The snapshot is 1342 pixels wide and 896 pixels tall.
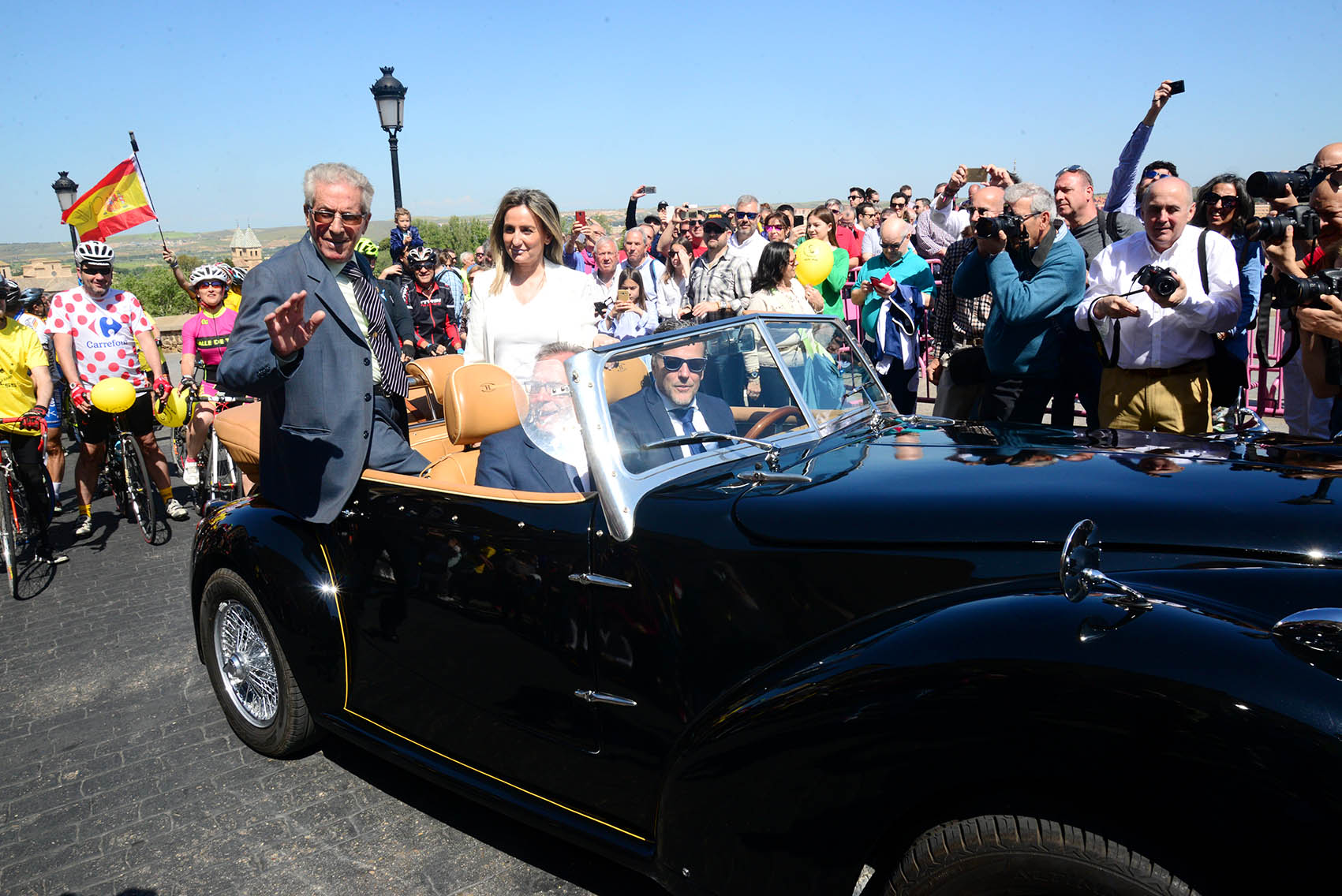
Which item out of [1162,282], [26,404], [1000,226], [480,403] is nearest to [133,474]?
[26,404]

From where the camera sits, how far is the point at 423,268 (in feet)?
32.0

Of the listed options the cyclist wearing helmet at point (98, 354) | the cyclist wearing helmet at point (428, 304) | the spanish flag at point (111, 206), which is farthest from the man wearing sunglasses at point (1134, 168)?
the spanish flag at point (111, 206)

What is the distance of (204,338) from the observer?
7027 mm

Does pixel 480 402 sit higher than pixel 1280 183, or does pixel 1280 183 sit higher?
pixel 1280 183

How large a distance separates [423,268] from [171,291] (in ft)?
133

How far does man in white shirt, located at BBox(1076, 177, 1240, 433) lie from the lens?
13.8 ft

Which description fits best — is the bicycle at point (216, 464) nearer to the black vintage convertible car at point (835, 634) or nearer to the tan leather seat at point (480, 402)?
the black vintage convertible car at point (835, 634)

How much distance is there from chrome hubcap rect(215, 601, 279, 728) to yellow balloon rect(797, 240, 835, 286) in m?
4.51

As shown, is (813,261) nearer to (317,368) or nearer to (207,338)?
(317,368)

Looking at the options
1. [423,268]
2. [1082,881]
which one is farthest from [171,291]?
[1082,881]

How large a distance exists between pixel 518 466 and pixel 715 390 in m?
0.72

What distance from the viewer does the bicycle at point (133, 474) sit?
6695 millimetres

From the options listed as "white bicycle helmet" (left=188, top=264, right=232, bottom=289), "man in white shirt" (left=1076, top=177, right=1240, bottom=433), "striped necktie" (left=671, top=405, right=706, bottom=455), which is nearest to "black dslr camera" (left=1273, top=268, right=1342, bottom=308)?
"man in white shirt" (left=1076, top=177, right=1240, bottom=433)

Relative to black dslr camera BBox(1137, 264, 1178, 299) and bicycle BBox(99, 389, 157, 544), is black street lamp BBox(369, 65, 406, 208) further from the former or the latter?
black dslr camera BBox(1137, 264, 1178, 299)
